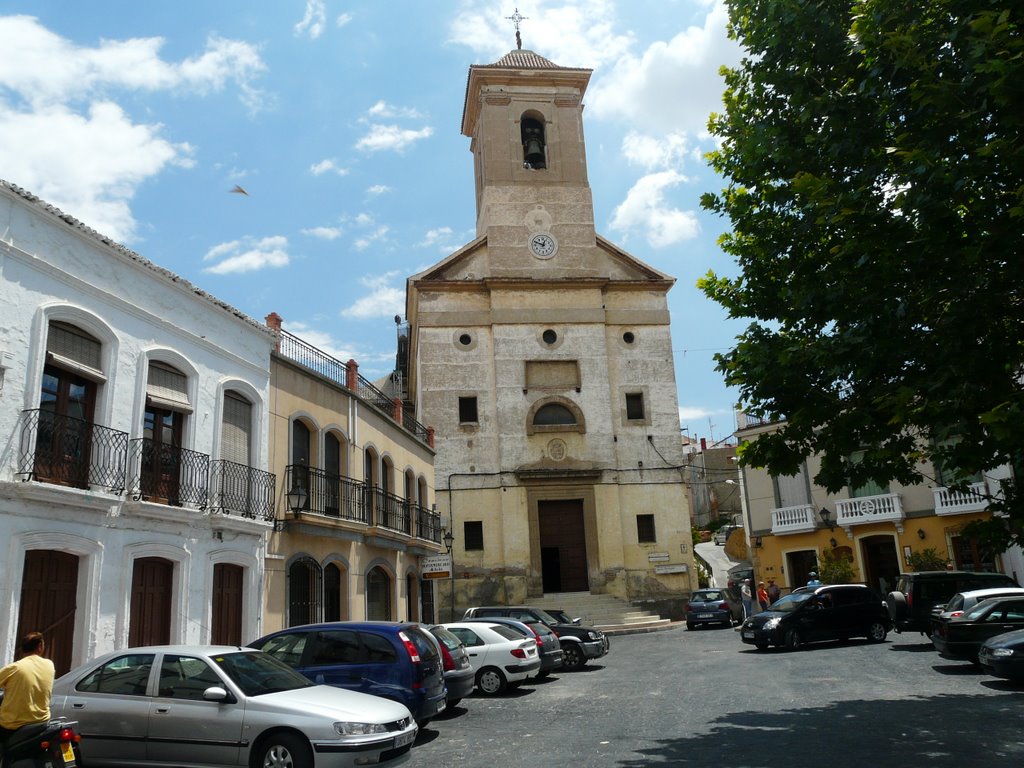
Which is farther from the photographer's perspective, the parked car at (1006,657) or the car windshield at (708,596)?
the car windshield at (708,596)

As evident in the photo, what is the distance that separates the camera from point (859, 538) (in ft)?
109

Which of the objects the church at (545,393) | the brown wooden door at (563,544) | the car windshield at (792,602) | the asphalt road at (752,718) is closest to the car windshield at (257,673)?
the asphalt road at (752,718)

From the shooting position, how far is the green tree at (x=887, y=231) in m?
7.57

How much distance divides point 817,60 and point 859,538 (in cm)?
2754

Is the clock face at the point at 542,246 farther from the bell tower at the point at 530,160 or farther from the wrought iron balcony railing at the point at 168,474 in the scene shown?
the wrought iron balcony railing at the point at 168,474

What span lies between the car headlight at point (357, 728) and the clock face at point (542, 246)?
30.0 metres

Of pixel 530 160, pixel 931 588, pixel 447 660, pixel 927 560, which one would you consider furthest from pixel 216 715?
pixel 530 160

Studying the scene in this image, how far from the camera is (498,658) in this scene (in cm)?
1448

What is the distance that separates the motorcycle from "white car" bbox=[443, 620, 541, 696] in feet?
25.2

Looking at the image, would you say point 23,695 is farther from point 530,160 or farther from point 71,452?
point 530,160

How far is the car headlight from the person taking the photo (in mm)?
7793

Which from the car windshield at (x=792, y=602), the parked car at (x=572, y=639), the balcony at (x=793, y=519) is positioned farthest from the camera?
the balcony at (x=793, y=519)

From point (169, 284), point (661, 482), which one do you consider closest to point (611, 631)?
point (661, 482)

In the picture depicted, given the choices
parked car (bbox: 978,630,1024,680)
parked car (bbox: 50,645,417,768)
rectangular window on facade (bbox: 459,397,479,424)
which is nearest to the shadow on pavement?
parked car (bbox: 978,630,1024,680)
